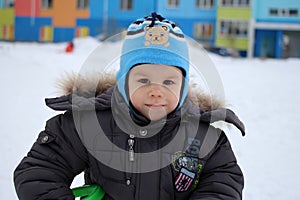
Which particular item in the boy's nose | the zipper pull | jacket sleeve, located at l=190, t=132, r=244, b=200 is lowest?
jacket sleeve, located at l=190, t=132, r=244, b=200

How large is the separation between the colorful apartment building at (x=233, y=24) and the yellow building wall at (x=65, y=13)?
7.85 meters

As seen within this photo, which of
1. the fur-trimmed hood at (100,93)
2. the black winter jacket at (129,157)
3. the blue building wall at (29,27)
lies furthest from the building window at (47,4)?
the black winter jacket at (129,157)

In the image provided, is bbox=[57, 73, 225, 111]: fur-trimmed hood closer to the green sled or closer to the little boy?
the little boy

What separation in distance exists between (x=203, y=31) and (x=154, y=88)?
24.3 metres

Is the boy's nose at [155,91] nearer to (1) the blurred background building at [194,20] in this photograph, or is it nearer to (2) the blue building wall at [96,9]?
(1) the blurred background building at [194,20]

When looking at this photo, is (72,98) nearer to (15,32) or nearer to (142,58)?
(142,58)

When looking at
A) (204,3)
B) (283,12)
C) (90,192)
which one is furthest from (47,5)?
(90,192)

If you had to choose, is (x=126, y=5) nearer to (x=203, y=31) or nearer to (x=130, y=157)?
(x=203, y=31)

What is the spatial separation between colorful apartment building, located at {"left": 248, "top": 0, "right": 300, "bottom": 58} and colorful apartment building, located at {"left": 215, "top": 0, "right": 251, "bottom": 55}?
1.78ft

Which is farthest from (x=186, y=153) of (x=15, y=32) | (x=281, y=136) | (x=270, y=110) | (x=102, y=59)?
(x=15, y=32)

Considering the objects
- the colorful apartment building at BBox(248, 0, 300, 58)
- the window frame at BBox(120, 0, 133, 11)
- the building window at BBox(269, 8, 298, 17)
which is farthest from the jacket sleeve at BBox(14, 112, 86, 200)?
the building window at BBox(269, 8, 298, 17)

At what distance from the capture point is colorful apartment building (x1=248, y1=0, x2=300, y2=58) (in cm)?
2439

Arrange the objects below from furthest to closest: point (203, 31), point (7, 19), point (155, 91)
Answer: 1. point (7, 19)
2. point (203, 31)
3. point (155, 91)

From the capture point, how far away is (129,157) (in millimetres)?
1706
